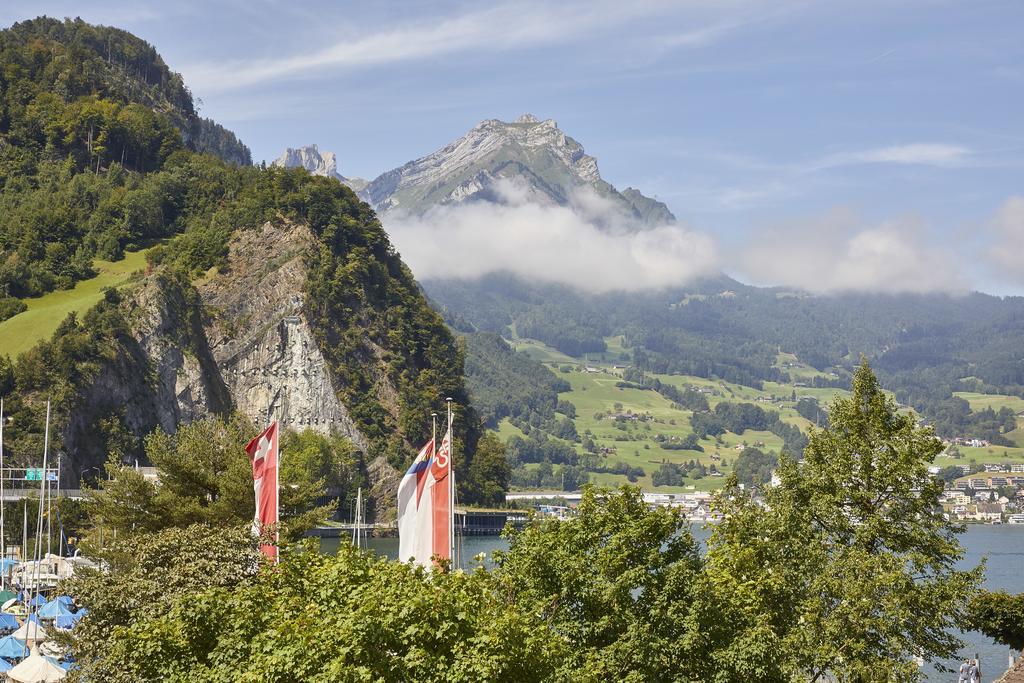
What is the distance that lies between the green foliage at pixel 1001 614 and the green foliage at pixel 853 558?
34.9 feet

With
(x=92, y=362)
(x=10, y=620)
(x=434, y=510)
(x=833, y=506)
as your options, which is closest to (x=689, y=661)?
(x=434, y=510)

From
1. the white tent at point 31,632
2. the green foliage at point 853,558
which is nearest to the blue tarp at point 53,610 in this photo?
the white tent at point 31,632

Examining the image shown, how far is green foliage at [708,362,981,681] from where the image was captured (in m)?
40.9

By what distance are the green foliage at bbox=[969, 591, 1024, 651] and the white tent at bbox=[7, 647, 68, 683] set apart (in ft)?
128

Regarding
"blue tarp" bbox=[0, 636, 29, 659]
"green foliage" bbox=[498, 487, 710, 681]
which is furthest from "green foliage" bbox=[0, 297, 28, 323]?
"green foliage" bbox=[498, 487, 710, 681]

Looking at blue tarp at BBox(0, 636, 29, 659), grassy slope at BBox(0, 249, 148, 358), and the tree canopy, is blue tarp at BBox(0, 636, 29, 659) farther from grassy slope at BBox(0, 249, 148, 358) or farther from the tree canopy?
grassy slope at BBox(0, 249, 148, 358)

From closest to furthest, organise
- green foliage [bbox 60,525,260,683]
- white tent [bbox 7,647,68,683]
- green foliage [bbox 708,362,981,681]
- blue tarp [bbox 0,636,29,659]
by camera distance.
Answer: green foliage [bbox 60,525,260,683] < green foliage [bbox 708,362,981,681] < white tent [bbox 7,647,68,683] < blue tarp [bbox 0,636,29,659]

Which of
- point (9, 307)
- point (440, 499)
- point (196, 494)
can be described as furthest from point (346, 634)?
point (9, 307)

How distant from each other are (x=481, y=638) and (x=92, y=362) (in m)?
144

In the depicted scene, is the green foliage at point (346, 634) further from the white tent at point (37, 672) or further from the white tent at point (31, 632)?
the white tent at point (31, 632)

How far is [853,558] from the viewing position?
41.9 m

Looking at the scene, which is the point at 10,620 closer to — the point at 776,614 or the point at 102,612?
the point at 102,612

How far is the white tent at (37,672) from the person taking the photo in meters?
50.4

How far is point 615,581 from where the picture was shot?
3497 centimetres
